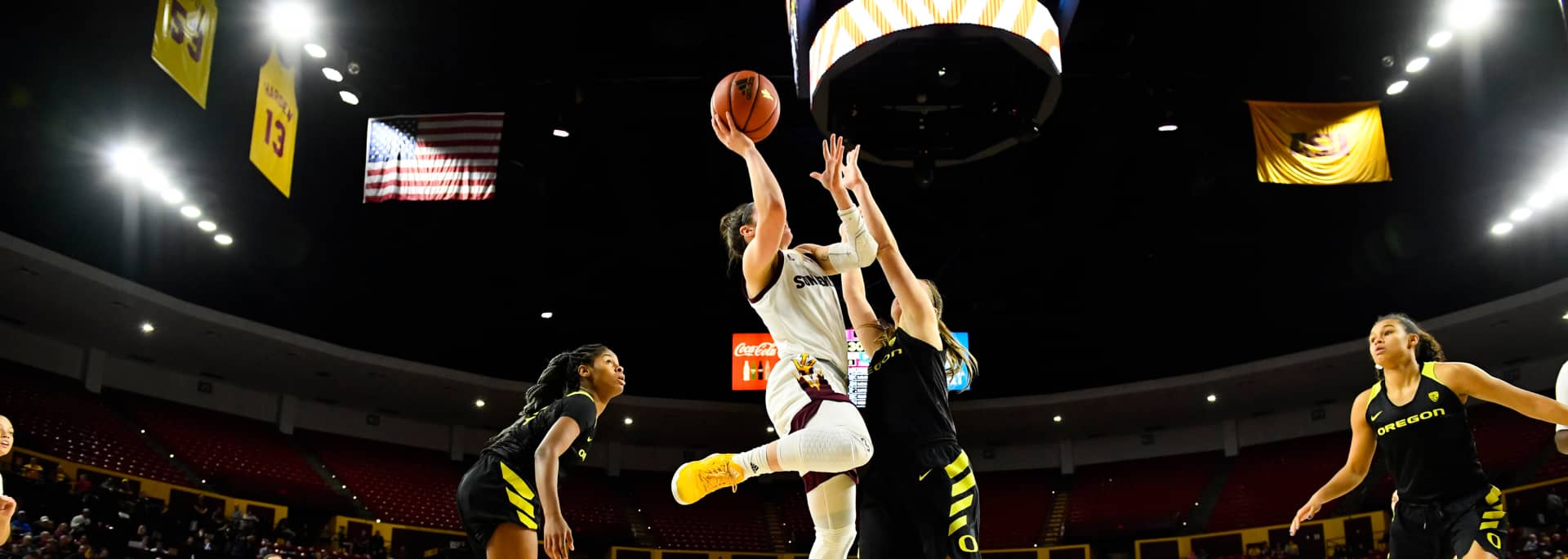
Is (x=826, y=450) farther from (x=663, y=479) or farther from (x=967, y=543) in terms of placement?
(x=663, y=479)

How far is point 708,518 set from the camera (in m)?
27.3

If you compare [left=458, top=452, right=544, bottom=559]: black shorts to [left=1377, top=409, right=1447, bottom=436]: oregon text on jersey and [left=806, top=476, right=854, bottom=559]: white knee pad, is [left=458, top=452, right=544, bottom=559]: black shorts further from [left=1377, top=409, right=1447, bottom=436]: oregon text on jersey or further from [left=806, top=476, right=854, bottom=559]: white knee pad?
[left=1377, top=409, right=1447, bottom=436]: oregon text on jersey

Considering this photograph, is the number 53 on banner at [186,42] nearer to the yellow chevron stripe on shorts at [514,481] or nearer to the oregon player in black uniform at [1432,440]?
the yellow chevron stripe on shorts at [514,481]

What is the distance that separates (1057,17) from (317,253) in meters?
14.3

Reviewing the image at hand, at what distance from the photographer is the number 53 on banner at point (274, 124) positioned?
9539 mm

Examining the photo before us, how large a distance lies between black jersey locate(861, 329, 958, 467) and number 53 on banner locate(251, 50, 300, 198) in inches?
298

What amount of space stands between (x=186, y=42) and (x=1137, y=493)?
2430 cm

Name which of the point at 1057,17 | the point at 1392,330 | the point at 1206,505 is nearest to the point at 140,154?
the point at 1057,17

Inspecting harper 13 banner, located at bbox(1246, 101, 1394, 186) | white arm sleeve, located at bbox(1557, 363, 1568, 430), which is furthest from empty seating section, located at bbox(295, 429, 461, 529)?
white arm sleeve, located at bbox(1557, 363, 1568, 430)

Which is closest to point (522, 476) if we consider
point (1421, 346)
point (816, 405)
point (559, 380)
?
point (559, 380)

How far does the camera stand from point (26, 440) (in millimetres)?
17156

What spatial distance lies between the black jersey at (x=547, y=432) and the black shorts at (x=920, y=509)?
4.85 ft

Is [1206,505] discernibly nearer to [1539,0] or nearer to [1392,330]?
[1539,0]

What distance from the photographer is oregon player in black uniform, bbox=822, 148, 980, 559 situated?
3.61 meters
